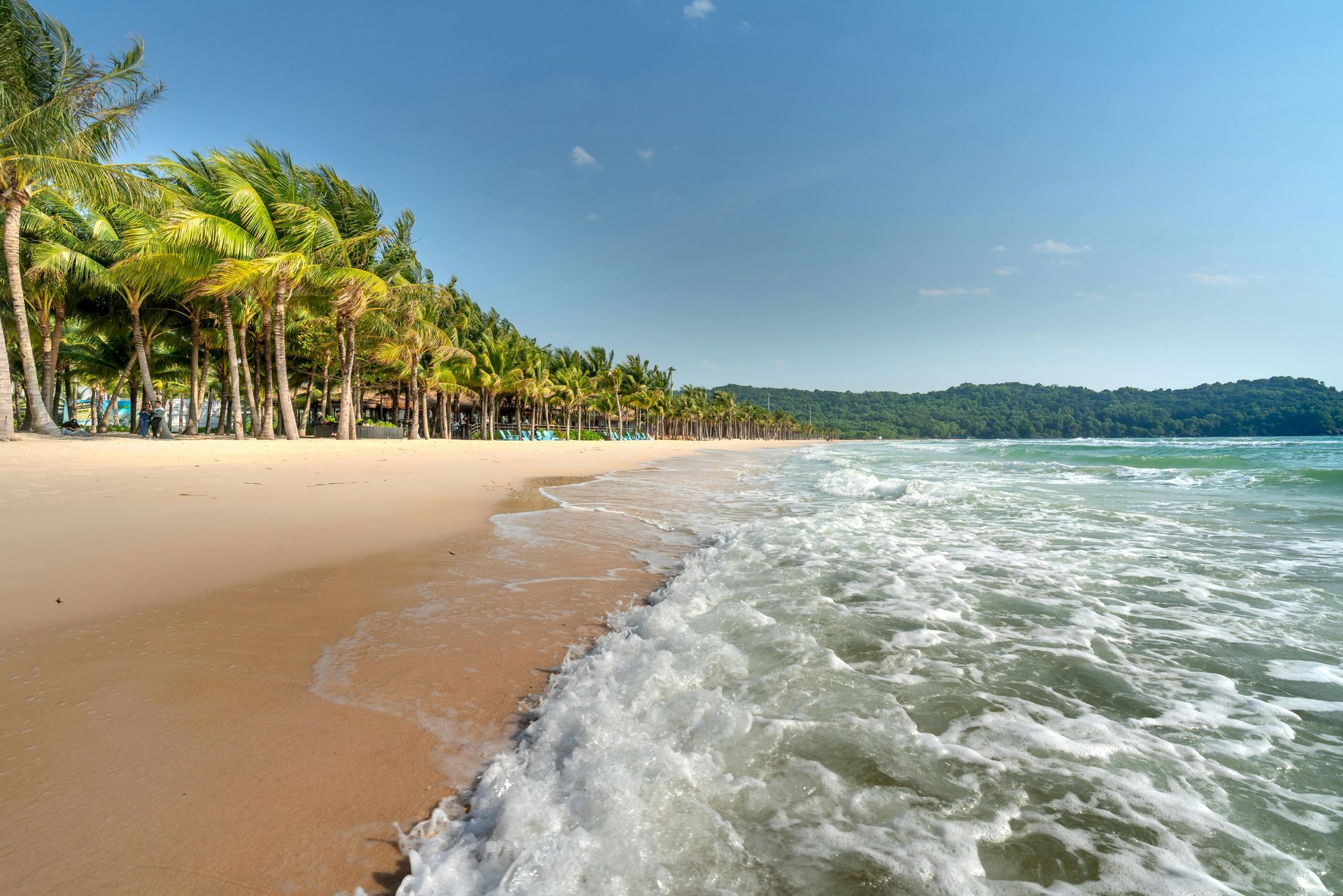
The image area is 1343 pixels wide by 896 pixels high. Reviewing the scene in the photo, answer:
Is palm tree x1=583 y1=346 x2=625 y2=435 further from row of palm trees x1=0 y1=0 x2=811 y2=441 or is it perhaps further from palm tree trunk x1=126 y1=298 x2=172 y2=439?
palm tree trunk x1=126 y1=298 x2=172 y2=439

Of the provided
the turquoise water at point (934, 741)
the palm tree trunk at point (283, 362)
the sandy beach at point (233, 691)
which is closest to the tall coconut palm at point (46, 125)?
the palm tree trunk at point (283, 362)

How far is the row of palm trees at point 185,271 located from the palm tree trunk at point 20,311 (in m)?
0.05

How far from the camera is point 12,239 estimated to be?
13.0 meters

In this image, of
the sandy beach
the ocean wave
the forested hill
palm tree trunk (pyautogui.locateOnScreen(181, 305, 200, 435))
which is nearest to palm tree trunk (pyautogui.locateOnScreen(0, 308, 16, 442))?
the sandy beach

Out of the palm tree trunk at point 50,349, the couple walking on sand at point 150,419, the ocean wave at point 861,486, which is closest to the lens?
the ocean wave at point 861,486

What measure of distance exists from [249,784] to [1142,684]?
3819 mm

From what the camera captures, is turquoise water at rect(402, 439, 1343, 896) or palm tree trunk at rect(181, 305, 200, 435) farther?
palm tree trunk at rect(181, 305, 200, 435)

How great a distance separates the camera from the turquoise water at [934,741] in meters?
1.55

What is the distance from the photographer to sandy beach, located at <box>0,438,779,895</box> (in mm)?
1436

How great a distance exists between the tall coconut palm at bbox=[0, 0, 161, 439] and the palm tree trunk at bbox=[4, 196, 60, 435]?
22mm

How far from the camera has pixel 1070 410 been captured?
119812mm

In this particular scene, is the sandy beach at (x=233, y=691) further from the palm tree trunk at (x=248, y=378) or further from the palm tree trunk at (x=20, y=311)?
the palm tree trunk at (x=248, y=378)

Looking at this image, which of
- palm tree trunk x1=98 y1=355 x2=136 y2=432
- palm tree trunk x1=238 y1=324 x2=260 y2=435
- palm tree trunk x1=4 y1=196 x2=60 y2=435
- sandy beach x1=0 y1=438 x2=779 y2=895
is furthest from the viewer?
palm tree trunk x1=98 y1=355 x2=136 y2=432

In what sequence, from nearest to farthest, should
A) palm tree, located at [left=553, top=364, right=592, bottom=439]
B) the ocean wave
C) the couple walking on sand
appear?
the ocean wave → the couple walking on sand → palm tree, located at [left=553, top=364, right=592, bottom=439]
